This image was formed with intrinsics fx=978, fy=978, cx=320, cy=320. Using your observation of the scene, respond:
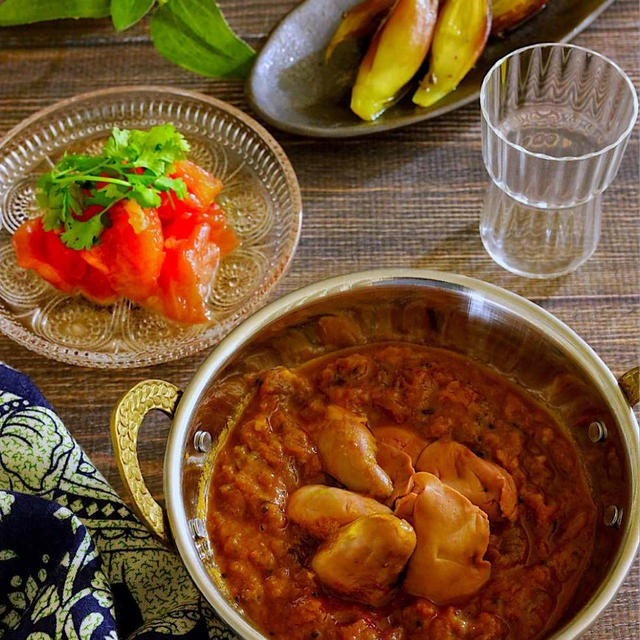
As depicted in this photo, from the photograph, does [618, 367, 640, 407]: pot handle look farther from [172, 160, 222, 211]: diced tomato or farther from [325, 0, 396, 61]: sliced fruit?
[325, 0, 396, 61]: sliced fruit

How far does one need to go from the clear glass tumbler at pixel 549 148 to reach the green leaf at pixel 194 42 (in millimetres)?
430

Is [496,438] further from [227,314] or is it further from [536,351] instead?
[227,314]

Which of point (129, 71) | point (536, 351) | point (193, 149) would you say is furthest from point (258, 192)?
point (536, 351)

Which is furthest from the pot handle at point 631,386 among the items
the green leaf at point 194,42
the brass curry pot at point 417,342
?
the green leaf at point 194,42

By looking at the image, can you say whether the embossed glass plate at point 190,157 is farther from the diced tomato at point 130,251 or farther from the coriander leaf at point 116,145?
the coriander leaf at point 116,145

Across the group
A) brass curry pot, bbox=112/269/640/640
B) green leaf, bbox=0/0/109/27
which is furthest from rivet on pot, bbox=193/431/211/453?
green leaf, bbox=0/0/109/27

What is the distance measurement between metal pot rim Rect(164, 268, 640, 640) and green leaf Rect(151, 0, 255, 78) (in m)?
0.63

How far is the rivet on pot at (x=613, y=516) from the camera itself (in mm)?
984

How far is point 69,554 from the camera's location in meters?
1.01

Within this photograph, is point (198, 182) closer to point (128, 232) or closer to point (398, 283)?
point (128, 232)

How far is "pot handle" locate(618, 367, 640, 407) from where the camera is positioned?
98cm

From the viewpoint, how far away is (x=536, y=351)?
1093mm

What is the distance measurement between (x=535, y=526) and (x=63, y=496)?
0.52 m

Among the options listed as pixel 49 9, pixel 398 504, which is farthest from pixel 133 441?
pixel 49 9
